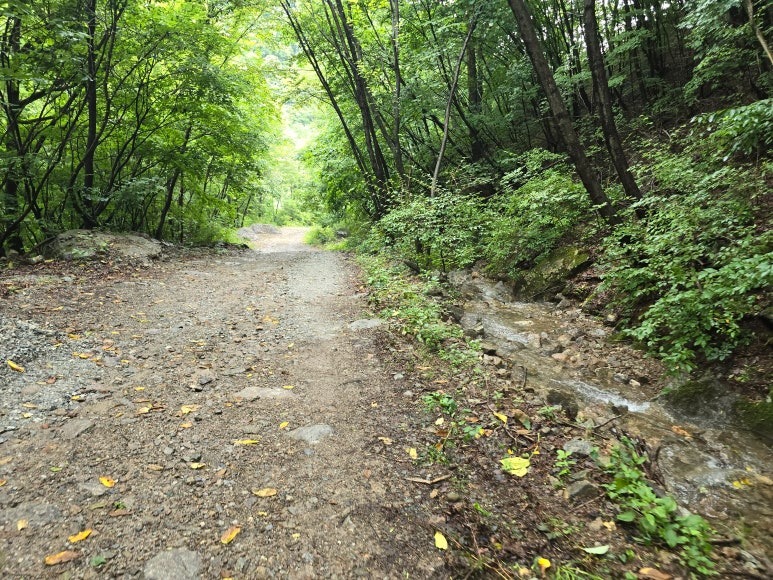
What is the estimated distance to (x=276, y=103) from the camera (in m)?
15.7

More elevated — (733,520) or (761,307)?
(761,307)

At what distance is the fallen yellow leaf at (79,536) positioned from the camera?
2.24 m

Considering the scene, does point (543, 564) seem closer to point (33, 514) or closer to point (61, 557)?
point (61, 557)

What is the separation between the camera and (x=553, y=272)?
27.7ft

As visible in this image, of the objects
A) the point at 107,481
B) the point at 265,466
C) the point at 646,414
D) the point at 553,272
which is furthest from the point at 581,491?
the point at 553,272

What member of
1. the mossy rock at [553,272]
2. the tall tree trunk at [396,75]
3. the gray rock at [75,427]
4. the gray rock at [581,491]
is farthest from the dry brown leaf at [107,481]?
the tall tree trunk at [396,75]

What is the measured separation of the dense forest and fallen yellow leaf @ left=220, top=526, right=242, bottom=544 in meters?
4.64

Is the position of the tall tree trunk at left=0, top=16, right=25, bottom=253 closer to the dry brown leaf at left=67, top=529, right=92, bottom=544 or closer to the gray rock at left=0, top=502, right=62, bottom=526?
the gray rock at left=0, top=502, right=62, bottom=526

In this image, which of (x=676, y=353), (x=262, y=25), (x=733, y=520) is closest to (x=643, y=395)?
(x=676, y=353)

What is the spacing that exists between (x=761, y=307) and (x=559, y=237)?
4.44 m

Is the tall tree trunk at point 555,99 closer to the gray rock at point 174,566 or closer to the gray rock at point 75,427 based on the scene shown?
the gray rock at point 174,566

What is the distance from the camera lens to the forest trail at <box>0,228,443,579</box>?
2246 mm

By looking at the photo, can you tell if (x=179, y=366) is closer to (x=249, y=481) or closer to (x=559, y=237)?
(x=249, y=481)

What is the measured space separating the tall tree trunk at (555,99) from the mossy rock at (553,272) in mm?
1429
